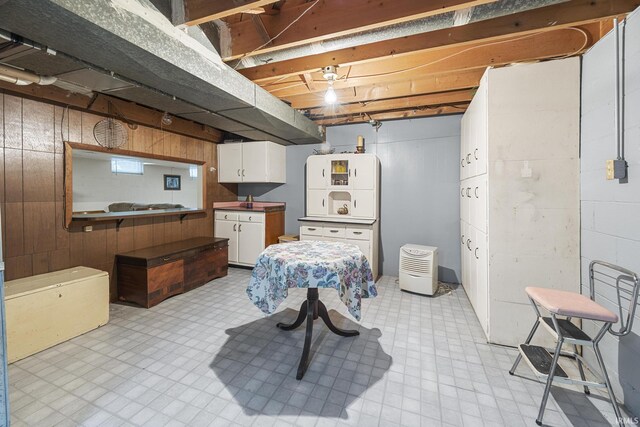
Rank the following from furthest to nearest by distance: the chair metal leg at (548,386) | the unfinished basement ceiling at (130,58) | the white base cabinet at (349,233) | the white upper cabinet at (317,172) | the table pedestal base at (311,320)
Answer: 1. the white upper cabinet at (317,172)
2. the white base cabinet at (349,233)
3. the table pedestal base at (311,320)
4. the chair metal leg at (548,386)
5. the unfinished basement ceiling at (130,58)

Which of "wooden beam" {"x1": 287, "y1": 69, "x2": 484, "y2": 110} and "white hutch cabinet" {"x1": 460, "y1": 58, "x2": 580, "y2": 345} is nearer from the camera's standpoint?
"white hutch cabinet" {"x1": 460, "y1": 58, "x2": 580, "y2": 345}

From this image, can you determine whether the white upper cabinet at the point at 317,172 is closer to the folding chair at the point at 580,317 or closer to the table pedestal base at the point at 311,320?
the table pedestal base at the point at 311,320

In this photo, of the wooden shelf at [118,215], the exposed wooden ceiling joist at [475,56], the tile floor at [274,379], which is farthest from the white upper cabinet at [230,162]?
the tile floor at [274,379]

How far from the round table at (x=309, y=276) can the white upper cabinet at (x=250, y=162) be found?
2.51 metres

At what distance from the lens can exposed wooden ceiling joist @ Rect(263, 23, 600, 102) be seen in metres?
2.23

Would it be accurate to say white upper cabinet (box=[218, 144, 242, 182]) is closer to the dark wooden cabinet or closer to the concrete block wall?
the dark wooden cabinet

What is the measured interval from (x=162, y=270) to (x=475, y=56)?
13.5ft

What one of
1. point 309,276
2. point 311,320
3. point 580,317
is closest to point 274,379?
point 311,320

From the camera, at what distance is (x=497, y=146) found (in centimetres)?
228

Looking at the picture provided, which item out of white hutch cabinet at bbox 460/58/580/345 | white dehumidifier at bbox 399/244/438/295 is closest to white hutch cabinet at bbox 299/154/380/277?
white dehumidifier at bbox 399/244/438/295

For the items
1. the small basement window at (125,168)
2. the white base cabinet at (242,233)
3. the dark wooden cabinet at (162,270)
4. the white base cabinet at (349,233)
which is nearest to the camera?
the dark wooden cabinet at (162,270)

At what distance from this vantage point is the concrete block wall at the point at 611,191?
5.12 feet

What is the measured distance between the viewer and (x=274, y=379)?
195cm

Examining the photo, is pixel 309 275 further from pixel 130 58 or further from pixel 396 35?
pixel 130 58
